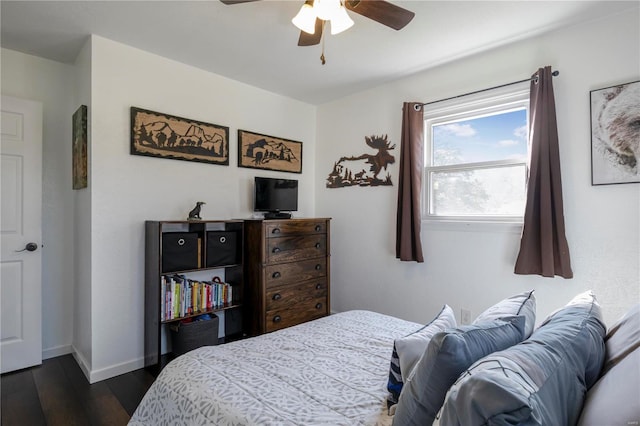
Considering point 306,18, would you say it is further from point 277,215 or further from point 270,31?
point 277,215

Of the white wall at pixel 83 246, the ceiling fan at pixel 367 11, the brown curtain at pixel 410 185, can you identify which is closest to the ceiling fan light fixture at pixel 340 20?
the ceiling fan at pixel 367 11

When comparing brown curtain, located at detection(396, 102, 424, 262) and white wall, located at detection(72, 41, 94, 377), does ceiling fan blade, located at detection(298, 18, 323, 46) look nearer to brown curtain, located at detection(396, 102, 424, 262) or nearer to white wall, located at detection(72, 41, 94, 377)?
brown curtain, located at detection(396, 102, 424, 262)

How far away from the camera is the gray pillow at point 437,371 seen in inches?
33.3

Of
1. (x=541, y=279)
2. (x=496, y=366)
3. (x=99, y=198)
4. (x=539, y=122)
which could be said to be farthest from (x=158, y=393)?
(x=539, y=122)

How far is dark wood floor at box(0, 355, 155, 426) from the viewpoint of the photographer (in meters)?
1.99

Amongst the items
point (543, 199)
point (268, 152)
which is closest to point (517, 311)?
point (543, 199)

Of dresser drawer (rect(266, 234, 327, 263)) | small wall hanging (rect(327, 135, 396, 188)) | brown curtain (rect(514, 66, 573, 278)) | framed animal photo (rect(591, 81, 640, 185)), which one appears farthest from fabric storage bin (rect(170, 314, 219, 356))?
framed animal photo (rect(591, 81, 640, 185))

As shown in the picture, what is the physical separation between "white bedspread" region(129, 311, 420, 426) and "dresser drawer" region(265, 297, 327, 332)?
1264mm

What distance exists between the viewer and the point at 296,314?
3197mm

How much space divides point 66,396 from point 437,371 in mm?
2579

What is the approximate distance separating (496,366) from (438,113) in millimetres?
2718

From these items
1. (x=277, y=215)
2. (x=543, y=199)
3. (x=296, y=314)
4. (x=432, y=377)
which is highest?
(x=543, y=199)

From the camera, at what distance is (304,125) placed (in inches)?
157

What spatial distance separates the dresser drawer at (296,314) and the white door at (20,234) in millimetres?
1845
